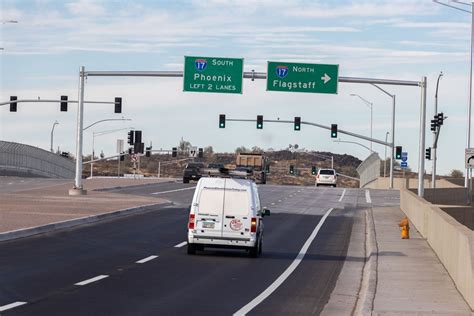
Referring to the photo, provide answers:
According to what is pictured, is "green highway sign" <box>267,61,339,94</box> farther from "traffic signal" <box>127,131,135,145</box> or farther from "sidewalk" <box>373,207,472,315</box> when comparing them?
"traffic signal" <box>127,131,135,145</box>

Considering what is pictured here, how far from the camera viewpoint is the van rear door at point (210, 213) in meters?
25.8

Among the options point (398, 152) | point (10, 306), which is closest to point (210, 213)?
point (10, 306)

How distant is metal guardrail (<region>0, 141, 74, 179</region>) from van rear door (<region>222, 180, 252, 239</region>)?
6429cm

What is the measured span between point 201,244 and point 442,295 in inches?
369

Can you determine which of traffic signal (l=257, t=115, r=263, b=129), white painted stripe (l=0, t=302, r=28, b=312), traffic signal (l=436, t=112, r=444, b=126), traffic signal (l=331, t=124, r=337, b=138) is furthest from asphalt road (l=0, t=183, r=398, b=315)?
traffic signal (l=331, t=124, r=337, b=138)

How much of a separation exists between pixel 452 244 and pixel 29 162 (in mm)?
82826

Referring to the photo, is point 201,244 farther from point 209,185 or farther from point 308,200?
point 308,200

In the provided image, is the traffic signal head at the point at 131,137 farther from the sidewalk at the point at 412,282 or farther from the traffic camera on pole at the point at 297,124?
the sidewalk at the point at 412,282

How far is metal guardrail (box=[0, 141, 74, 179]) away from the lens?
9242 centimetres

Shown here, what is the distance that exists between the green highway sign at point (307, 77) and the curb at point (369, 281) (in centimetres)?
2210

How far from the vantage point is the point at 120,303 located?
52.6ft

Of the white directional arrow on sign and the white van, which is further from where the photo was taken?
the white directional arrow on sign

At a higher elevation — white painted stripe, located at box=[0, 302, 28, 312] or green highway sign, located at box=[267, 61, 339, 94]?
green highway sign, located at box=[267, 61, 339, 94]

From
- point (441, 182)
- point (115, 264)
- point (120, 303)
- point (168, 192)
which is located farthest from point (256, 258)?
point (441, 182)
